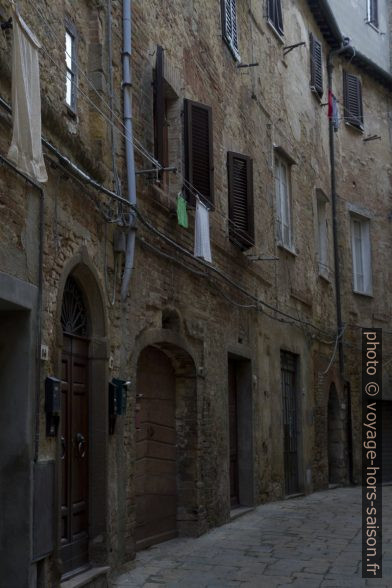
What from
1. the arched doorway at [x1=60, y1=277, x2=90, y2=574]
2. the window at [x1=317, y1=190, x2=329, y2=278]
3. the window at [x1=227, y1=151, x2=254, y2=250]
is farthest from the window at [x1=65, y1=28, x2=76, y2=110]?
the window at [x1=317, y1=190, x2=329, y2=278]

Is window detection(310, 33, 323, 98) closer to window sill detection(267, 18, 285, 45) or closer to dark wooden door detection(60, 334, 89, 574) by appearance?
window sill detection(267, 18, 285, 45)

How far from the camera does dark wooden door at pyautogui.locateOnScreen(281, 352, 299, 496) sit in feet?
46.3

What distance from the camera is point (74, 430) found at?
24.0 feet

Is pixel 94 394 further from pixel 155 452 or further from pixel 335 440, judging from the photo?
pixel 335 440

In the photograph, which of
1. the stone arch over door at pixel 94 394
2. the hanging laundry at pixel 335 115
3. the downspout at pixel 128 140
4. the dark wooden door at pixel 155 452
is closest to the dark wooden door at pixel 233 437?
the dark wooden door at pixel 155 452

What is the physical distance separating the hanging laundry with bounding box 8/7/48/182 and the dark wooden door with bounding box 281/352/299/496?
30.2 ft

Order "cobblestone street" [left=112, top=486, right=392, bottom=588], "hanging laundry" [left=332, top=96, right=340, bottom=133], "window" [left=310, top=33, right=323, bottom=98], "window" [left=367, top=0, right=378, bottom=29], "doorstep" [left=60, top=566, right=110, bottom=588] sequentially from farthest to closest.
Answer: "window" [left=367, top=0, right=378, bottom=29] → "hanging laundry" [left=332, top=96, right=340, bottom=133] → "window" [left=310, top=33, right=323, bottom=98] → "cobblestone street" [left=112, top=486, right=392, bottom=588] → "doorstep" [left=60, top=566, right=110, bottom=588]

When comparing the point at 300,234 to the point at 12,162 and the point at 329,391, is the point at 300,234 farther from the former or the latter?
the point at 12,162

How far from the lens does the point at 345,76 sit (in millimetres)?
19094

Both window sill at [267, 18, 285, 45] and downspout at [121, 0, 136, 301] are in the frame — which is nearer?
downspout at [121, 0, 136, 301]

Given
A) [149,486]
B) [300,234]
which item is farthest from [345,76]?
[149,486]

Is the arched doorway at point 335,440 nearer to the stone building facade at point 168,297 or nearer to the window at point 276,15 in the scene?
the stone building facade at point 168,297

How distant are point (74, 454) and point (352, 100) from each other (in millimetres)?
13790

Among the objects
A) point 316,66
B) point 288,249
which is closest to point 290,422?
point 288,249
